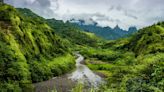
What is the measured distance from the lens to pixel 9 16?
106312mm

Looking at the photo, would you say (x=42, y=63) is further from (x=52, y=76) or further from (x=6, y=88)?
(x=6, y=88)

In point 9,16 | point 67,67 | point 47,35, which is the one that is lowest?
point 67,67

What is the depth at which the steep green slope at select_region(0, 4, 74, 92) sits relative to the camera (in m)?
77.7

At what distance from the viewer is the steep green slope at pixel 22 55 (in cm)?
7769

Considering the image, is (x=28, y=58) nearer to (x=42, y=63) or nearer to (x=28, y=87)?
(x=42, y=63)

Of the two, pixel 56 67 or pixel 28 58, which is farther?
pixel 56 67

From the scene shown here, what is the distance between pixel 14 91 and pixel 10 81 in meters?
5.65

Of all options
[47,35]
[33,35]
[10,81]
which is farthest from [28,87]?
[47,35]

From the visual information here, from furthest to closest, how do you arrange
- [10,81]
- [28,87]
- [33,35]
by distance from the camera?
[33,35] → [28,87] → [10,81]

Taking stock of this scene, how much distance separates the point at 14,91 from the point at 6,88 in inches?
66.8

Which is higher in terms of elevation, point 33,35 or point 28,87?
point 33,35

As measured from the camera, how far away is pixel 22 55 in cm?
9288

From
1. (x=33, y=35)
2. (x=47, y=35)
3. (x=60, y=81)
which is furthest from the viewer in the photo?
(x=47, y=35)

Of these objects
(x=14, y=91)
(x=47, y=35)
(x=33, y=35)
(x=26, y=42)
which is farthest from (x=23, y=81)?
(x=47, y=35)
